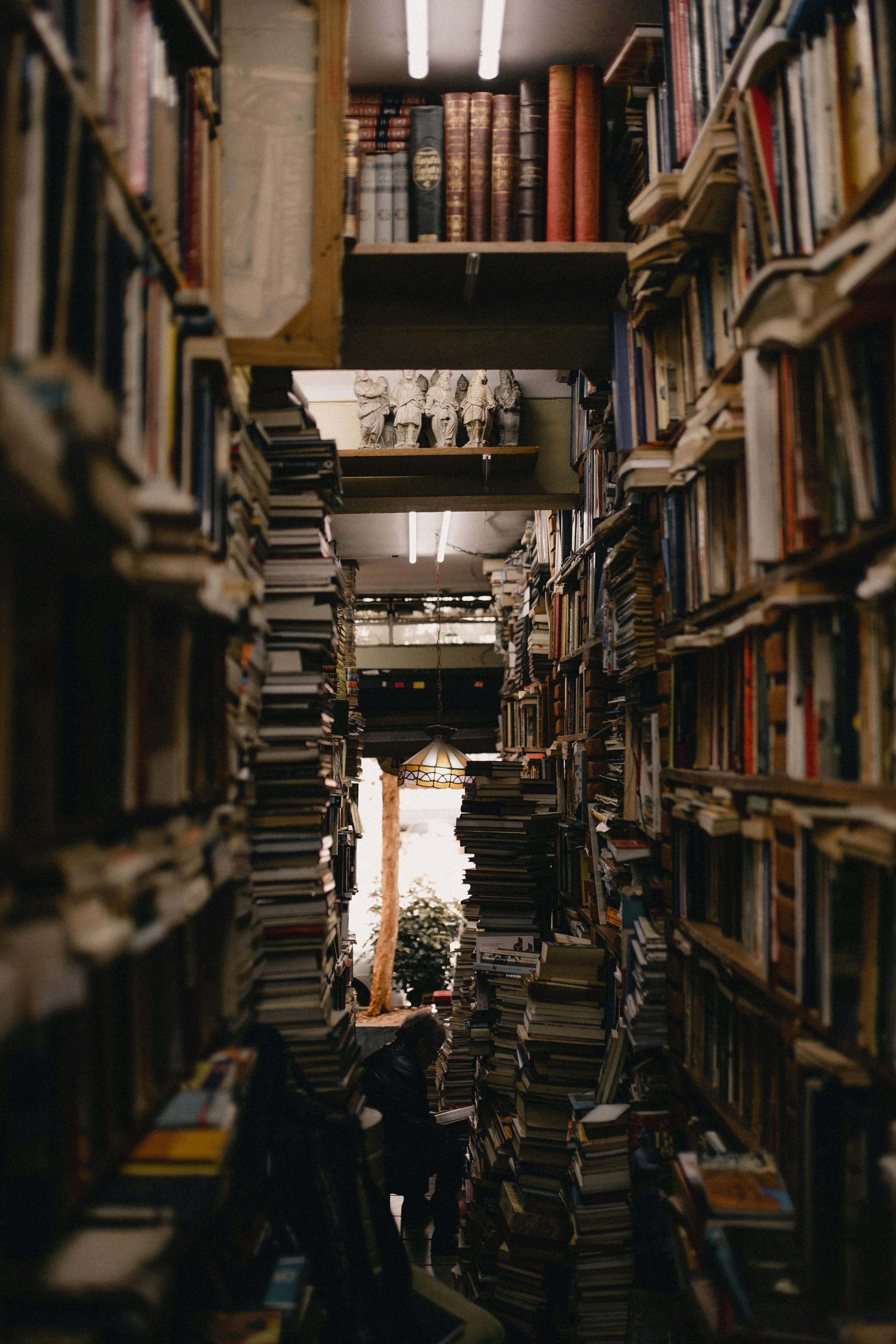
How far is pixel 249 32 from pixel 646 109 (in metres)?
1.09

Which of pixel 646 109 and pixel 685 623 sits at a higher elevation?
pixel 646 109

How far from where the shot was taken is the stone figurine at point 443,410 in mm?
4004

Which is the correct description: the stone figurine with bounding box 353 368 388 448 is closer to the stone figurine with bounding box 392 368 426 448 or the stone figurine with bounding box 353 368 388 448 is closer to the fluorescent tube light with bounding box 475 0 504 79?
the stone figurine with bounding box 392 368 426 448

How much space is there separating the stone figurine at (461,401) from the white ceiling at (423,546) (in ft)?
2.56

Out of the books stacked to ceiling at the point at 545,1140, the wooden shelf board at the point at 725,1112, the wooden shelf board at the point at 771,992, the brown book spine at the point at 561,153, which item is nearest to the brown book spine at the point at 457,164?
the brown book spine at the point at 561,153

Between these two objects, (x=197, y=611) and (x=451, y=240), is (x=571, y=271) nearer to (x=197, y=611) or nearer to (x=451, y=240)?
(x=451, y=240)

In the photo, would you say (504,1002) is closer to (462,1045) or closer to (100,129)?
(462,1045)

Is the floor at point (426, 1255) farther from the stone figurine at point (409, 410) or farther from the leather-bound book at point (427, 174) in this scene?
the leather-bound book at point (427, 174)

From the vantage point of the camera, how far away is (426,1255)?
4.09 meters

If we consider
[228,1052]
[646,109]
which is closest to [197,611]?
[228,1052]

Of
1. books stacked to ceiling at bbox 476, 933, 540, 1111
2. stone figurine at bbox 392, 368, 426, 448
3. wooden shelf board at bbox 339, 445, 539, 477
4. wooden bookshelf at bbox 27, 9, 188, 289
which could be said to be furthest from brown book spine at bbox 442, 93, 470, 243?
books stacked to ceiling at bbox 476, 933, 540, 1111

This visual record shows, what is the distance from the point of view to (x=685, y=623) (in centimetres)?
208

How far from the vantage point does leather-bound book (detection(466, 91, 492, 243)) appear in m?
2.51

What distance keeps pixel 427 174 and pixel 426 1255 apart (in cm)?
456
